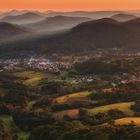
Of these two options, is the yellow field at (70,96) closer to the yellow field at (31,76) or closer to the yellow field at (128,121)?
the yellow field at (128,121)

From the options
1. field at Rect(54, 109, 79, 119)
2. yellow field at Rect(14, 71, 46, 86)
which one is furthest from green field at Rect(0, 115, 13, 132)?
yellow field at Rect(14, 71, 46, 86)

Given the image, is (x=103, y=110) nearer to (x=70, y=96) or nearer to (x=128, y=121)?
(x=128, y=121)

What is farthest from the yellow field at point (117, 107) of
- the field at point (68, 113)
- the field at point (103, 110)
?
the field at point (68, 113)

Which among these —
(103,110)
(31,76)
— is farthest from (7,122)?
(31,76)

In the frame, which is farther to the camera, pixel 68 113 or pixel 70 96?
pixel 70 96

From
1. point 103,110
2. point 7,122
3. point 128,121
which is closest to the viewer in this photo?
point 128,121

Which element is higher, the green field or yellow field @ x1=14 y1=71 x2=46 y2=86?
the green field

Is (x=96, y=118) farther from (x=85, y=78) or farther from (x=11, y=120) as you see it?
(x=85, y=78)

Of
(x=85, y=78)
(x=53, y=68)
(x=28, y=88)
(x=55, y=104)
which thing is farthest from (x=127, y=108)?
(x=53, y=68)

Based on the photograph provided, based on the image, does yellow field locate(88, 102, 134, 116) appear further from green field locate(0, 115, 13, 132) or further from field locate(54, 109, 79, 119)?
green field locate(0, 115, 13, 132)
